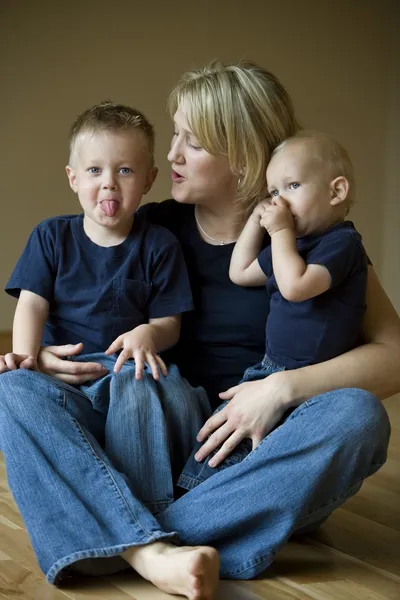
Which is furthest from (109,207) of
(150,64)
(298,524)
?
(150,64)

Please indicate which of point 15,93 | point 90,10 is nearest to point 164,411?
point 15,93

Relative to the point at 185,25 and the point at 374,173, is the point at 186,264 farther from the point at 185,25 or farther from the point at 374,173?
the point at 374,173

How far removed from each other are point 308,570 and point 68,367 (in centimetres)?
52

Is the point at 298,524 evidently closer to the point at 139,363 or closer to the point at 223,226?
the point at 139,363

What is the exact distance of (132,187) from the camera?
5.46ft

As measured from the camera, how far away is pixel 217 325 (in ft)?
5.71

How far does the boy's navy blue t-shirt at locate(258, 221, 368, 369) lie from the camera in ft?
4.99

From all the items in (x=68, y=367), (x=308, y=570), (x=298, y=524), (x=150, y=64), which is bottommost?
(x=308, y=570)

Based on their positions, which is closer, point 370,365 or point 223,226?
point 370,365

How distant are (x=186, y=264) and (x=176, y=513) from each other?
51 cm

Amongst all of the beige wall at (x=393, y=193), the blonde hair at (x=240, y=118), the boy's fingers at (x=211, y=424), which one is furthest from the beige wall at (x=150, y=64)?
the boy's fingers at (x=211, y=424)

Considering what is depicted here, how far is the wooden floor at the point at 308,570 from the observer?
1373mm

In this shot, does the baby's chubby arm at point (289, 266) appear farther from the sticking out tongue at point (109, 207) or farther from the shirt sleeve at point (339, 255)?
the sticking out tongue at point (109, 207)

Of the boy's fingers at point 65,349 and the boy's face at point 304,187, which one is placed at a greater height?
the boy's face at point 304,187
